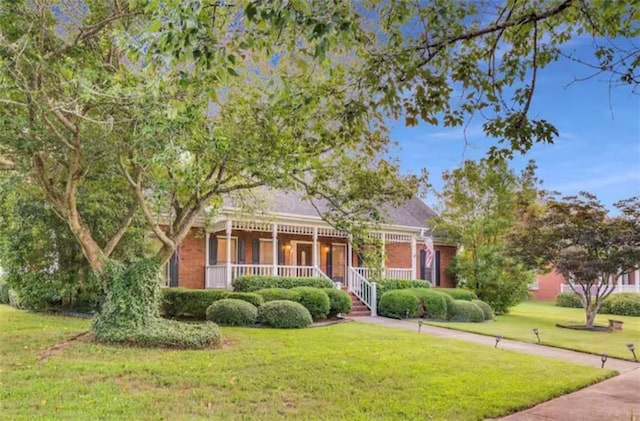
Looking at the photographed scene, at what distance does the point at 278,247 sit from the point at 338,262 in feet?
11.8

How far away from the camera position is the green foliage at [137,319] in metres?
10.1

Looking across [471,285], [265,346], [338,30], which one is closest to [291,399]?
[265,346]

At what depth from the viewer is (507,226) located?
77.7ft

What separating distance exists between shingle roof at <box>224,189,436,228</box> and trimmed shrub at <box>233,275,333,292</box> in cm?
248

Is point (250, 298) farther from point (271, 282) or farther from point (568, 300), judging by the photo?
point (568, 300)

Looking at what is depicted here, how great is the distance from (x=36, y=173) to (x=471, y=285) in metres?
19.6

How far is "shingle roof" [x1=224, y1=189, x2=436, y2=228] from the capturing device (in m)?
19.3

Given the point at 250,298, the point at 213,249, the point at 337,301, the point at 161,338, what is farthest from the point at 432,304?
the point at 161,338

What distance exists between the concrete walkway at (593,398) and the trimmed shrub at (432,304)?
18.4ft

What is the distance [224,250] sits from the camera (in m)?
20.8

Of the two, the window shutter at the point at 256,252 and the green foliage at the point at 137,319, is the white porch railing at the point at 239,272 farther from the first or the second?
the green foliage at the point at 137,319

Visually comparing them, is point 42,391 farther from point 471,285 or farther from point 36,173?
point 471,285

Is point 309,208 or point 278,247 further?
point 278,247

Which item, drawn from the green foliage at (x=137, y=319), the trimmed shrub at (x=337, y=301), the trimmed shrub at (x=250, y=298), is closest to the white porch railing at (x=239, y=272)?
the trimmed shrub at (x=337, y=301)
